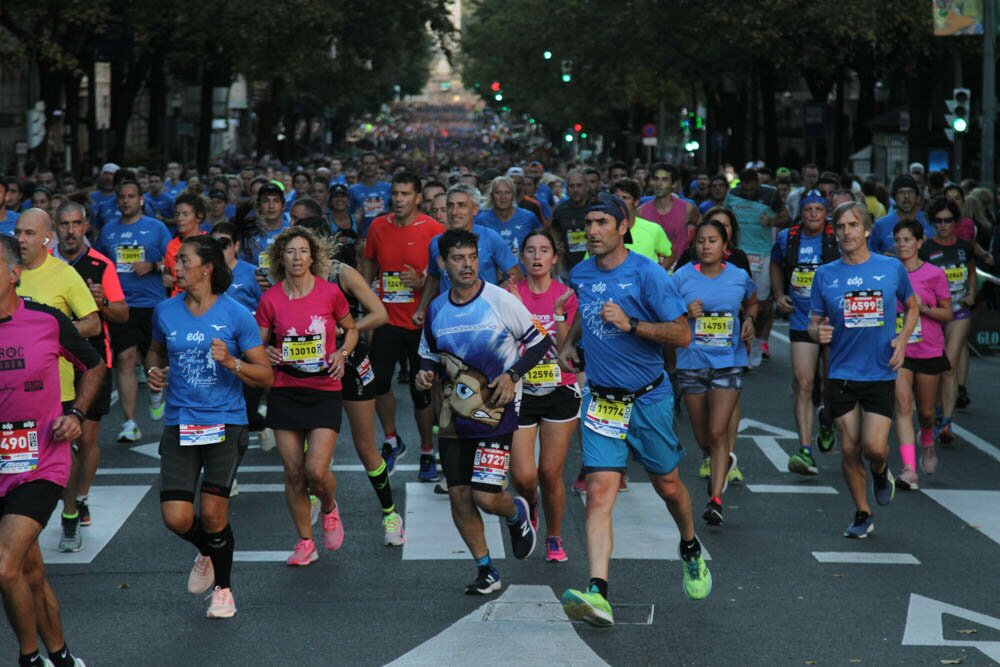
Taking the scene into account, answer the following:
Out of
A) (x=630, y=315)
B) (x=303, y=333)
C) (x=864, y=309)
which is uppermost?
(x=630, y=315)

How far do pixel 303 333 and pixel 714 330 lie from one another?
2.73m

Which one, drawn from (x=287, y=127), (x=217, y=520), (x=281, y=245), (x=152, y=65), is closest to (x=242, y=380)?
(x=217, y=520)

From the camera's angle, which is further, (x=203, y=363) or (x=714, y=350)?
(x=714, y=350)

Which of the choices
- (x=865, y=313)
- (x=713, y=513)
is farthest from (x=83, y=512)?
(x=865, y=313)

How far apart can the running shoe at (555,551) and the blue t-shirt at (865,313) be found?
6.15 feet

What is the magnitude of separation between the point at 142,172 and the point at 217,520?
1760 centimetres

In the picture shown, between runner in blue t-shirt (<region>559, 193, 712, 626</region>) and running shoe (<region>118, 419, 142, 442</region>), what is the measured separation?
6229 mm

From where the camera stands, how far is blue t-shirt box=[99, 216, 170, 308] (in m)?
14.6

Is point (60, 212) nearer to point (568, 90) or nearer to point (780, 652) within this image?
point (780, 652)

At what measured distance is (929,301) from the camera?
12.1 meters

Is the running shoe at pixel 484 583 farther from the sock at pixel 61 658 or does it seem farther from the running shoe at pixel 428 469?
the running shoe at pixel 428 469

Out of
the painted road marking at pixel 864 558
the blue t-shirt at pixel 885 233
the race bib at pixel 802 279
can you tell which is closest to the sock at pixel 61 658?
the painted road marking at pixel 864 558

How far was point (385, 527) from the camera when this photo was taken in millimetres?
10008

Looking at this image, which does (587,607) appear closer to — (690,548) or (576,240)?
(690,548)
